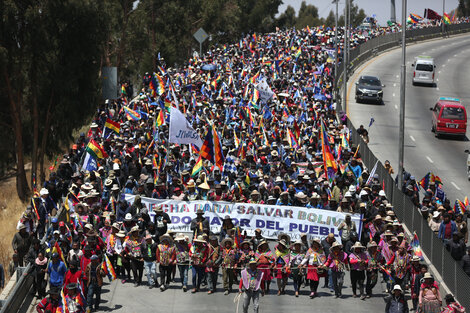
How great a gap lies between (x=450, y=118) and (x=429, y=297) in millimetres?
26914

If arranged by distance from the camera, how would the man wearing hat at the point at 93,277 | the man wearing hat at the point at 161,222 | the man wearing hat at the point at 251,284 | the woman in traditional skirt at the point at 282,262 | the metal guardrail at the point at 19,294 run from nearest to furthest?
the metal guardrail at the point at 19,294
the man wearing hat at the point at 251,284
the man wearing hat at the point at 93,277
the woman in traditional skirt at the point at 282,262
the man wearing hat at the point at 161,222

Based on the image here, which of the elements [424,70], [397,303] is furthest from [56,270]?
[424,70]

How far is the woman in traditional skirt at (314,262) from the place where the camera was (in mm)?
18109

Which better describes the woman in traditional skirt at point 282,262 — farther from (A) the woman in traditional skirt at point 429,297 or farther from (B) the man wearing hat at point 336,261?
(A) the woman in traditional skirt at point 429,297

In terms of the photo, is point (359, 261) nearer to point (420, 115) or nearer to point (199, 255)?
point (199, 255)

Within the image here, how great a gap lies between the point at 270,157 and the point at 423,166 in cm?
1025

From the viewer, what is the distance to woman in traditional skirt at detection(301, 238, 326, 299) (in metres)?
18.1

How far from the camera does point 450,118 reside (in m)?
41.2

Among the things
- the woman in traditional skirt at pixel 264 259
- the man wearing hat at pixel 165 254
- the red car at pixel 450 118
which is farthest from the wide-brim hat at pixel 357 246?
the red car at pixel 450 118

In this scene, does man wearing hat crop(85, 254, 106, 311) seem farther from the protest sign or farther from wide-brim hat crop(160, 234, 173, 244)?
the protest sign

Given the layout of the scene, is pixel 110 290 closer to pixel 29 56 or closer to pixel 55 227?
pixel 55 227

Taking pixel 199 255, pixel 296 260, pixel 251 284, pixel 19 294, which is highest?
pixel 199 255

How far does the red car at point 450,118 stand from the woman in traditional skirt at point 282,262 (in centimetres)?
2491

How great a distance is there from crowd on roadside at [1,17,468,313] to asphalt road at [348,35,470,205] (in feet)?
19.3
